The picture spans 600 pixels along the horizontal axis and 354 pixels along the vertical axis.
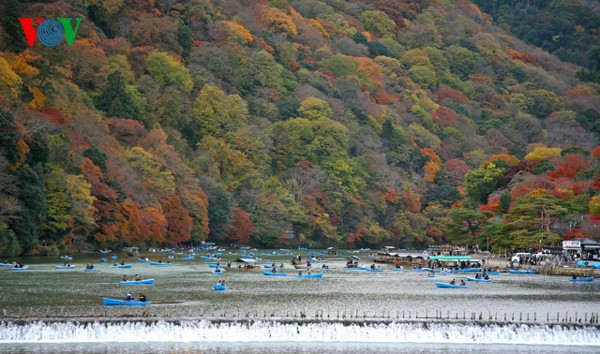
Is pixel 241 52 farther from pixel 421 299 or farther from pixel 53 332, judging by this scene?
pixel 53 332

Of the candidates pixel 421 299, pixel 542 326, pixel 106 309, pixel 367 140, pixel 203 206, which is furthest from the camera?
pixel 367 140

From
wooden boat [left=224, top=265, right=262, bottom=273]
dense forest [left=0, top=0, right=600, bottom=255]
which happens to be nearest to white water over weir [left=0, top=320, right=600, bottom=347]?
dense forest [left=0, top=0, right=600, bottom=255]

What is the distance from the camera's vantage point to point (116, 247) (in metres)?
115

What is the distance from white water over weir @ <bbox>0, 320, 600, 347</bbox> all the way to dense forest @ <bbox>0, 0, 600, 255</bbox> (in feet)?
→ 126

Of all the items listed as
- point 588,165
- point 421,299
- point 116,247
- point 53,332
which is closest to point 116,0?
point 116,247

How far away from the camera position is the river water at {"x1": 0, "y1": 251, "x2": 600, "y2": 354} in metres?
48.8

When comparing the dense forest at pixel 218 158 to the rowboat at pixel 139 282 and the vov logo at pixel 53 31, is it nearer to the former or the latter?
the vov logo at pixel 53 31

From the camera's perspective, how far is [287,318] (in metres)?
52.1

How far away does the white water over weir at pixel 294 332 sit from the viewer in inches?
1921

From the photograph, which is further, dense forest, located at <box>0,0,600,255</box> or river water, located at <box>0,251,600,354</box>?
dense forest, located at <box>0,0,600,255</box>

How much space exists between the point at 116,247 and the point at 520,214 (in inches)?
1943

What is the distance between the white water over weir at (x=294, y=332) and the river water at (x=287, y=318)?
0.06m

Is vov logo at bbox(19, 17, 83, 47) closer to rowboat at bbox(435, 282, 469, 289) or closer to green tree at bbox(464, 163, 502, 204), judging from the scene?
rowboat at bbox(435, 282, 469, 289)

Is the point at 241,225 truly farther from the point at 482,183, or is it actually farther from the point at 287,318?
the point at 287,318
